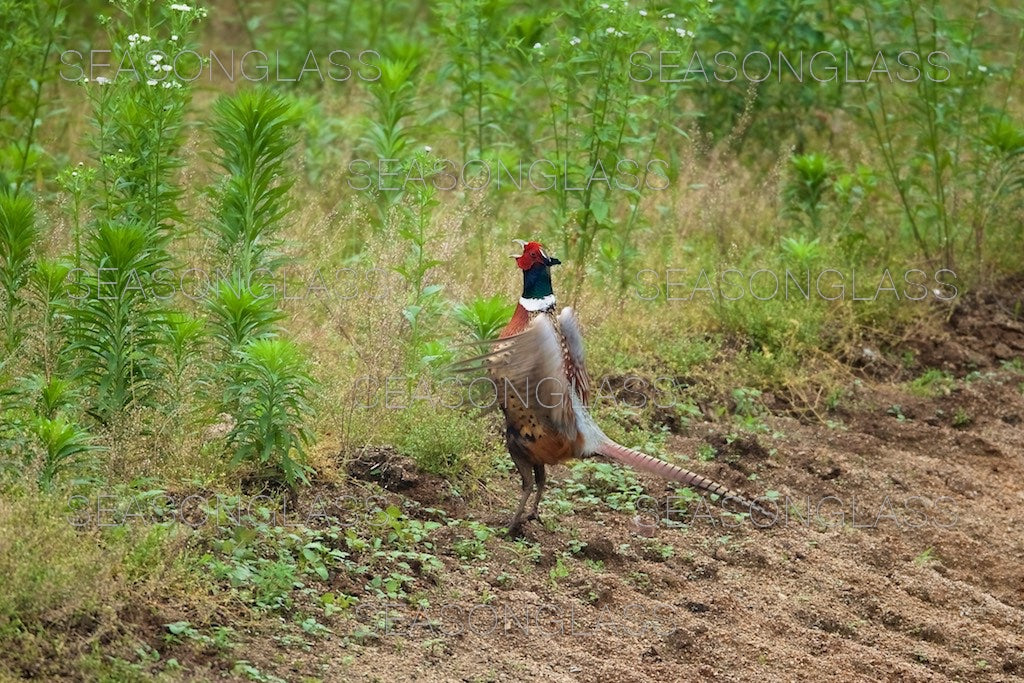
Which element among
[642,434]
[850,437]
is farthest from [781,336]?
[642,434]

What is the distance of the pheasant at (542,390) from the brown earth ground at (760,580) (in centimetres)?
41

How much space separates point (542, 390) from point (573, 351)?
12.4 inches

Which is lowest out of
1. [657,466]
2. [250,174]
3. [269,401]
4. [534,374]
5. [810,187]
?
[657,466]

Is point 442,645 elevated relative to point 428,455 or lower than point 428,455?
lower

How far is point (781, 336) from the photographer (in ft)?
26.8

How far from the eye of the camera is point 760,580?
598cm

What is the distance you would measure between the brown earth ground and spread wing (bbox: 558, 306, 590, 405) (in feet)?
2.29

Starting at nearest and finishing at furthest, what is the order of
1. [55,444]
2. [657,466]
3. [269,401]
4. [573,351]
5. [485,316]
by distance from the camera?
[55,444], [269,401], [657,466], [573,351], [485,316]

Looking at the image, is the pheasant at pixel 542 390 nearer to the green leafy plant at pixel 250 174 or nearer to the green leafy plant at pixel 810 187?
the green leafy plant at pixel 250 174

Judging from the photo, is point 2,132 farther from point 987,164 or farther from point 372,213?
point 987,164

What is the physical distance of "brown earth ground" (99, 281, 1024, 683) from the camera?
511cm

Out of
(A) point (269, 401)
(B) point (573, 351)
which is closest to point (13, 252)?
(A) point (269, 401)

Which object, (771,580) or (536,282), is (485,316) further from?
(771,580)

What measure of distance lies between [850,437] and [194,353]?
145 inches
